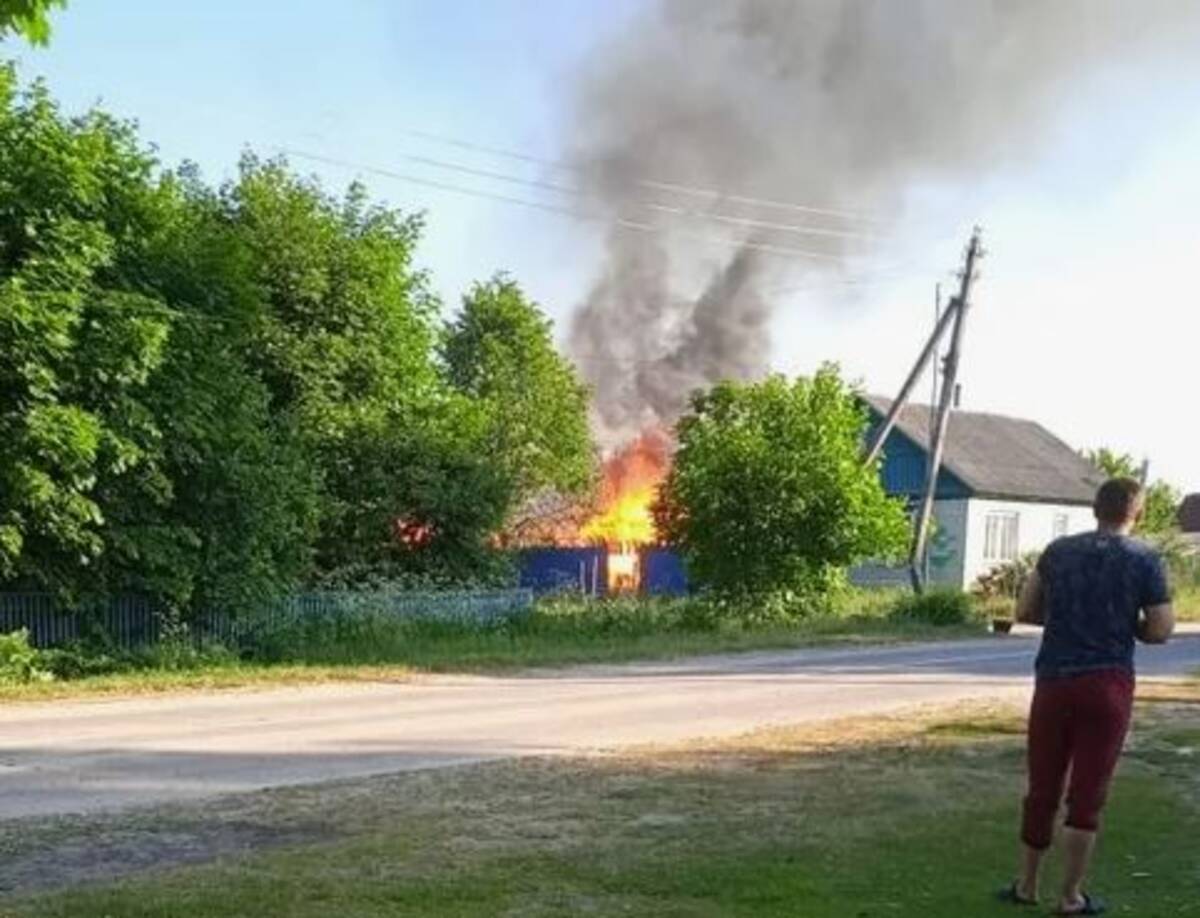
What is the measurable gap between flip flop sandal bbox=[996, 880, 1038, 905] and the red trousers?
217 mm

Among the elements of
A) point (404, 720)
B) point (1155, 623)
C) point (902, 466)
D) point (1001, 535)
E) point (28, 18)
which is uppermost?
point (902, 466)

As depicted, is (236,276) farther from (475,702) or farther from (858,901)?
(858,901)

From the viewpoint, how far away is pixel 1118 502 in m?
6.15

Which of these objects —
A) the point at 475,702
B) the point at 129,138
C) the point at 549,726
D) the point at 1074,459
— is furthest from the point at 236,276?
the point at 1074,459

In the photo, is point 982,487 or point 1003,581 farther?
point 982,487

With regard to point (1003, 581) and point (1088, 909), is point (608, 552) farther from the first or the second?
point (1088, 909)

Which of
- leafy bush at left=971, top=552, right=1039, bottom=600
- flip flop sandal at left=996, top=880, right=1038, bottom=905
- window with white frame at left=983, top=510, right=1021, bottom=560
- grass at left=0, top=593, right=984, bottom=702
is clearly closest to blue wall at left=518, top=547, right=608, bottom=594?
grass at left=0, top=593, right=984, bottom=702

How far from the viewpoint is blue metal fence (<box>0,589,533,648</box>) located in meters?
19.6

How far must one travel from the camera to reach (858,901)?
614 cm

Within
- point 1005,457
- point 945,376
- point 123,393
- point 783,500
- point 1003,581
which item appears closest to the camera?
point 123,393

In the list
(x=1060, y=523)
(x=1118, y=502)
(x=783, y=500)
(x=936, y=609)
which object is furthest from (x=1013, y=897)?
(x=1060, y=523)

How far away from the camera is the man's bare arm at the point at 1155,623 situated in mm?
6047

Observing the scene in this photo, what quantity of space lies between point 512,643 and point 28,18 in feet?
68.1

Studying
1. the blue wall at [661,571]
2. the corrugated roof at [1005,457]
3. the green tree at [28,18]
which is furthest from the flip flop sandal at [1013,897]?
the corrugated roof at [1005,457]
